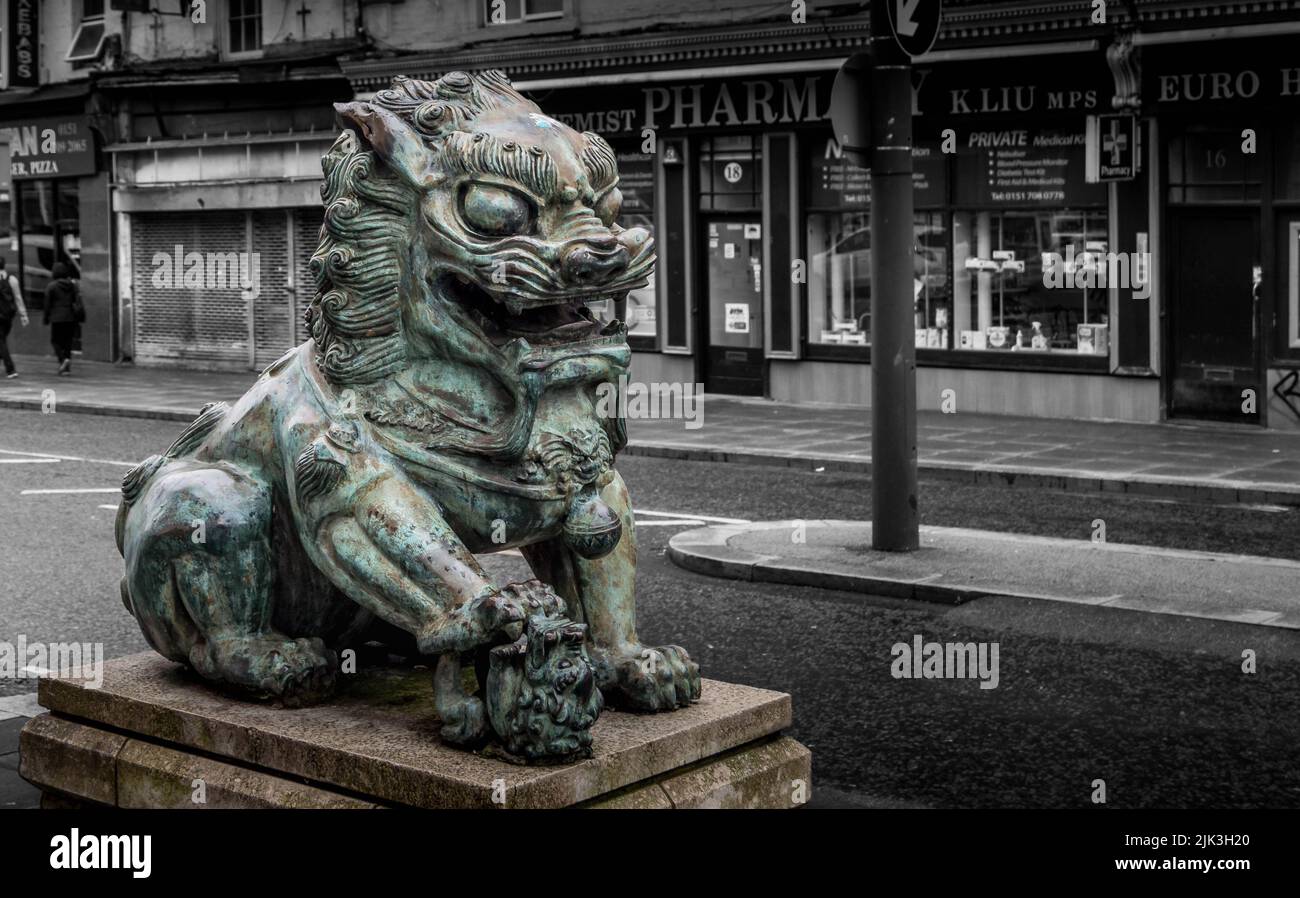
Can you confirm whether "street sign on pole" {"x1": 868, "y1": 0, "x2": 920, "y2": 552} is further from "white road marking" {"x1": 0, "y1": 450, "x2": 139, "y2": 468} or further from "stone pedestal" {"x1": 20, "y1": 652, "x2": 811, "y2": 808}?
"white road marking" {"x1": 0, "y1": 450, "x2": 139, "y2": 468}

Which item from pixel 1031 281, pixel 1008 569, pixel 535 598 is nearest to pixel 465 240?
pixel 535 598

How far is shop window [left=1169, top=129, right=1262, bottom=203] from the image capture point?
18487 millimetres

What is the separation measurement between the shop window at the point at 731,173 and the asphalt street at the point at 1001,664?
9.52m

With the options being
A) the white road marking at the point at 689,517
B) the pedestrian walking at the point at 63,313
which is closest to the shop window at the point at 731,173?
the white road marking at the point at 689,517

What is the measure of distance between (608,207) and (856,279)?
60.2ft

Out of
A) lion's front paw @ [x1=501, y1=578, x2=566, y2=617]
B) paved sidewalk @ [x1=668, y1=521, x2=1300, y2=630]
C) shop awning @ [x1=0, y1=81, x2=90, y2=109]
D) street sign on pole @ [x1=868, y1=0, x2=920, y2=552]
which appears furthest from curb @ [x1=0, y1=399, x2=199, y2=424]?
lion's front paw @ [x1=501, y1=578, x2=566, y2=617]

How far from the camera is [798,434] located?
18750mm

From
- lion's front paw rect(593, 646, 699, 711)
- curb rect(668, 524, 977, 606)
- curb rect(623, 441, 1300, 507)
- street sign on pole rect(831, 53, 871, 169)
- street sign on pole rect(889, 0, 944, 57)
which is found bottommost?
curb rect(668, 524, 977, 606)

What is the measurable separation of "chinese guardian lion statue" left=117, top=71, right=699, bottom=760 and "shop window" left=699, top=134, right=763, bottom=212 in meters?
18.9

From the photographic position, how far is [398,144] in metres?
3.69

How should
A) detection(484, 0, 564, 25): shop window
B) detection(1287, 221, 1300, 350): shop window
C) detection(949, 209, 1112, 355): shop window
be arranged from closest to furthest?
detection(1287, 221, 1300, 350): shop window
detection(949, 209, 1112, 355): shop window
detection(484, 0, 564, 25): shop window

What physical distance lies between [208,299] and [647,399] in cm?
931

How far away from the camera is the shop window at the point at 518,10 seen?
24.4m
